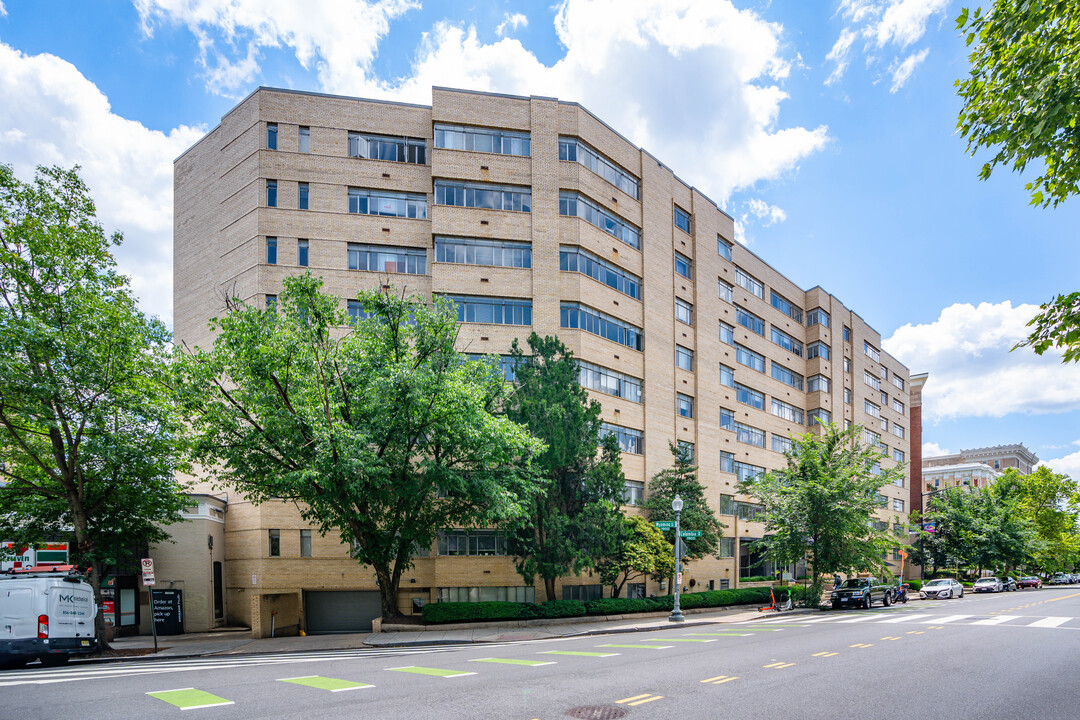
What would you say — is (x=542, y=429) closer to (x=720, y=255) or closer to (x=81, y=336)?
(x=81, y=336)

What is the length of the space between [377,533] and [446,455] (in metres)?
3.74

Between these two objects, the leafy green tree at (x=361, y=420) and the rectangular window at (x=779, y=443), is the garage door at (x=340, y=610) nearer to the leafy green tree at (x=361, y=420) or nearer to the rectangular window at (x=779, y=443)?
the leafy green tree at (x=361, y=420)

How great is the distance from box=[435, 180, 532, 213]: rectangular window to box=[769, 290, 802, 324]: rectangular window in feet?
96.2

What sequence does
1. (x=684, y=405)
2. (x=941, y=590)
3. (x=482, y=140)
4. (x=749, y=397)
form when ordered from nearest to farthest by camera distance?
(x=482, y=140) < (x=684, y=405) < (x=941, y=590) < (x=749, y=397)

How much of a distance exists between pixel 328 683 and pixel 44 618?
11.1 metres

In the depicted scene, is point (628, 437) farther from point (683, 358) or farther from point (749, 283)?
point (749, 283)

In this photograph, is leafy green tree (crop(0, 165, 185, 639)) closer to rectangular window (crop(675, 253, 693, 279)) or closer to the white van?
the white van

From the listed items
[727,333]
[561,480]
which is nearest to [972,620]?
[561,480]

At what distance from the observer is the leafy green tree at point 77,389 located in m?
20.8

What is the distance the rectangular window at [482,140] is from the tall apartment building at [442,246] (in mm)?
72

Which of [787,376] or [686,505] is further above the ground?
[787,376]

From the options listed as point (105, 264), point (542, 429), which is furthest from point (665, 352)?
point (105, 264)

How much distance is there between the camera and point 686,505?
112 feet

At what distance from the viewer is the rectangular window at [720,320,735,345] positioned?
4809cm
